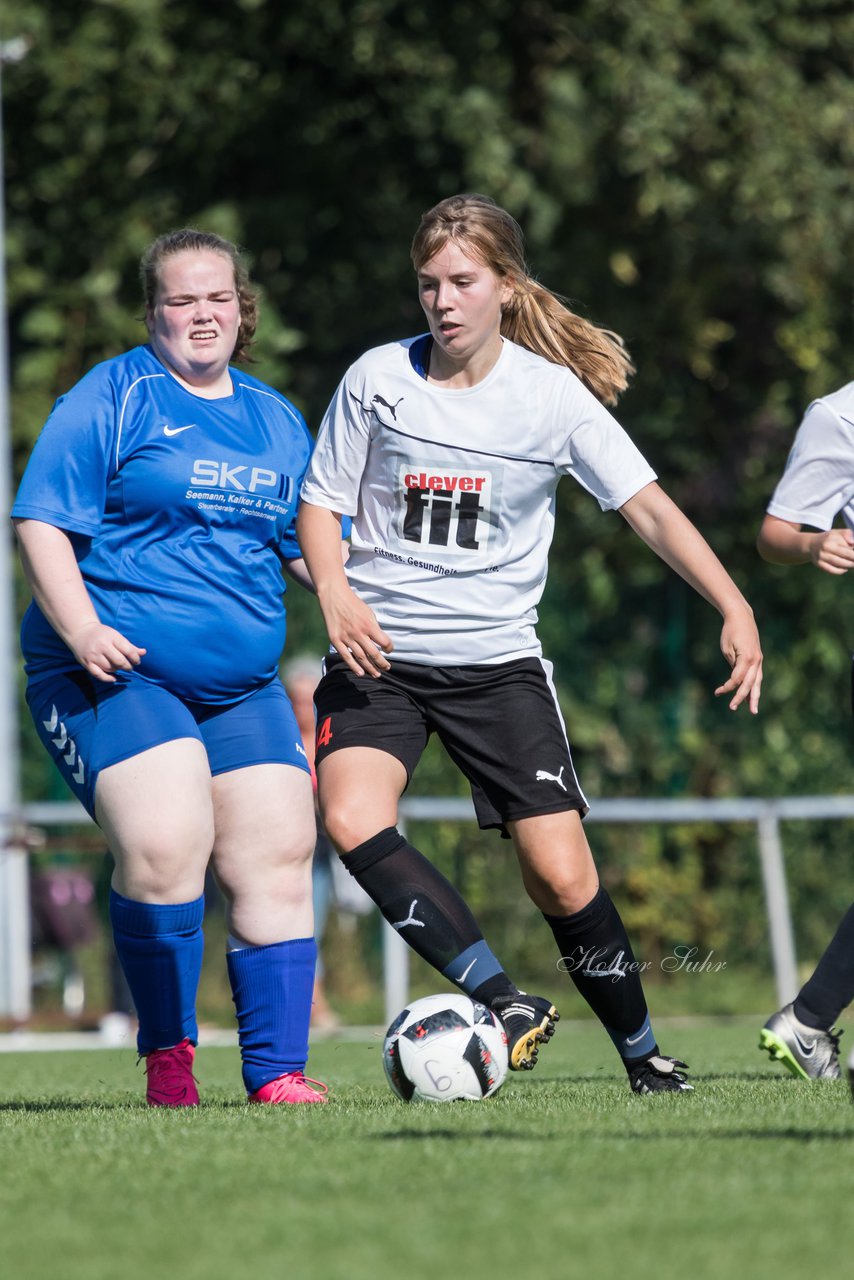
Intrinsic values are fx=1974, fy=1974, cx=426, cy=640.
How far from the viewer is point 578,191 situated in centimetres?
1357

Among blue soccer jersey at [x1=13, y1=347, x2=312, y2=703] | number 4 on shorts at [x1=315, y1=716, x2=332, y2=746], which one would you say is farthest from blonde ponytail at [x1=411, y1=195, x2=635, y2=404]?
number 4 on shorts at [x1=315, y1=716, x2=332, y2=746]

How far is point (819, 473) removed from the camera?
526 cm

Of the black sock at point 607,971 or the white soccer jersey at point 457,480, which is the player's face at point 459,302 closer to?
the white soccer jersey at point 457,480

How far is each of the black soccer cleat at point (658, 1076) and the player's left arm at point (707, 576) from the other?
2.85 ft

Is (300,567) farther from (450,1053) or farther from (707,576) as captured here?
(450,1053)

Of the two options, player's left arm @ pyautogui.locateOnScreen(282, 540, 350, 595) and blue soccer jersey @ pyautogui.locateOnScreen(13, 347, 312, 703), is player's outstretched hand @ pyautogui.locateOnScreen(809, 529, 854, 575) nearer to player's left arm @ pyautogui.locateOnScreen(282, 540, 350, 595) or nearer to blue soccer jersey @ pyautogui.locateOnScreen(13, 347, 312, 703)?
player's left arm @ pyautogui.locateOnScreen(282, 540, 350, 595)

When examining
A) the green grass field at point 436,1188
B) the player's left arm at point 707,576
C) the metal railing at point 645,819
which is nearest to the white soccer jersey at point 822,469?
the player's left arm at point 707,576

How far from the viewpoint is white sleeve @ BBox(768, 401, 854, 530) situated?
524cm

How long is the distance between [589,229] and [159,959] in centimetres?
1010

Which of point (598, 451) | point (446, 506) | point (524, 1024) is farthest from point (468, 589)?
point (524, 1024)

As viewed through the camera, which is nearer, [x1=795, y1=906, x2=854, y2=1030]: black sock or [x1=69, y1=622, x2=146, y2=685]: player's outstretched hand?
[x1=69, y1=622, x2=146, y2=685]: player's outstretched hand

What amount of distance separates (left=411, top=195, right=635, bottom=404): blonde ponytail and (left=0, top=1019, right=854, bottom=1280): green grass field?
184 cm

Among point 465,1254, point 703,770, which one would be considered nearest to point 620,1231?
point 465,1254

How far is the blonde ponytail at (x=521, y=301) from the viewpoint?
4.78m
